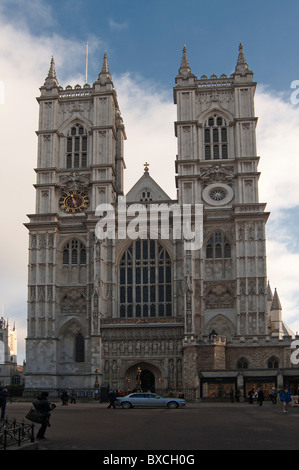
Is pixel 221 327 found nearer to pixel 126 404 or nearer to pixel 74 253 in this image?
pixel 74 253

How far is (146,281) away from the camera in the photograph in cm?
5709

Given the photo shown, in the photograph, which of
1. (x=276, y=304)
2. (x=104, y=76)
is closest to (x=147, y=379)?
(x=104, y=76)

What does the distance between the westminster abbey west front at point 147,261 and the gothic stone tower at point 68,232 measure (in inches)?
4.2

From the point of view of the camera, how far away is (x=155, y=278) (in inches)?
2240

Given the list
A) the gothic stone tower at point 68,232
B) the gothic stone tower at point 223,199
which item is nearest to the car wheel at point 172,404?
the gothic stone tower at point 223,199

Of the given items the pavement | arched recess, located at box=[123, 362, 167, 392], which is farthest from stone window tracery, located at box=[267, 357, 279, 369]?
the pavement

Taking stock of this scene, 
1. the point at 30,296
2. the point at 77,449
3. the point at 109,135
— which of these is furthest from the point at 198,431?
the point at 109,135

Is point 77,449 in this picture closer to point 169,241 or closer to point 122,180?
point 169,241

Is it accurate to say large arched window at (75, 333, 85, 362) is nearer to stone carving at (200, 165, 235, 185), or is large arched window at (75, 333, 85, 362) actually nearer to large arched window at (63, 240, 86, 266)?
large arched window at (63, 240, 86, 266)

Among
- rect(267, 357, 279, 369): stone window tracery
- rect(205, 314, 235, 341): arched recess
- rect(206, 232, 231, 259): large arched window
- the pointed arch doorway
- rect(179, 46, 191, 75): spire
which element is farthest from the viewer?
rect(179, 46, 191, 75): spire

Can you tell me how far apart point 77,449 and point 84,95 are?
53.1 metres

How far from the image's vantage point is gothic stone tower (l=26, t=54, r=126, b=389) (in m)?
55.3

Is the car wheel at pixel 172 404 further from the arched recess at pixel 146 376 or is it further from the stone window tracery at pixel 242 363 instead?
the arched recess at pixel 146 376

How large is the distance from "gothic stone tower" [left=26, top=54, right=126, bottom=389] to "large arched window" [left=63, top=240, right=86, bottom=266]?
0.32 feet
